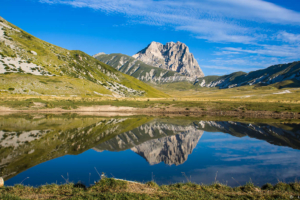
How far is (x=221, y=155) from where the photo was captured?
94.8 feet

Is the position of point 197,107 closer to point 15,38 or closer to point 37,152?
point 37,152

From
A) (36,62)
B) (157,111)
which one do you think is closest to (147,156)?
(157,111)

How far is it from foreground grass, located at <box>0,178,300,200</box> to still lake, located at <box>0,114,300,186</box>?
110 inches

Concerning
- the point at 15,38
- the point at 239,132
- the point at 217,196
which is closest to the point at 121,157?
the point at 217,196

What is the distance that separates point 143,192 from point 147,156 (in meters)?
13.0

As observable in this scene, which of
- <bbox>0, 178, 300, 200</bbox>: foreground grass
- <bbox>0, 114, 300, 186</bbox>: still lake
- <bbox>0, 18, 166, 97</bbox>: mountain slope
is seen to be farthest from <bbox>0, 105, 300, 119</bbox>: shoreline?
<bbox>0, 178, 300, 200</bbox>: foreground grass

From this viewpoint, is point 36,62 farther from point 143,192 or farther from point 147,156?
point 143,192

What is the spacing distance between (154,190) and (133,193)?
76.0 inches

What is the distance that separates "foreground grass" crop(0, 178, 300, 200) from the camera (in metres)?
13.4

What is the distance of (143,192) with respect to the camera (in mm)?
14453

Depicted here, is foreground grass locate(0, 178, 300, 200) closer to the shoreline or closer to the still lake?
the still lake

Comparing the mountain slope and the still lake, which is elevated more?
the mountain slope

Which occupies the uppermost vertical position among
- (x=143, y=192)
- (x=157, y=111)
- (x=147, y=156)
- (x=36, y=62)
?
(x=36, y=62)

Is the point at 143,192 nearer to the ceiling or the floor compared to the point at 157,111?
nearer to the ceiling
